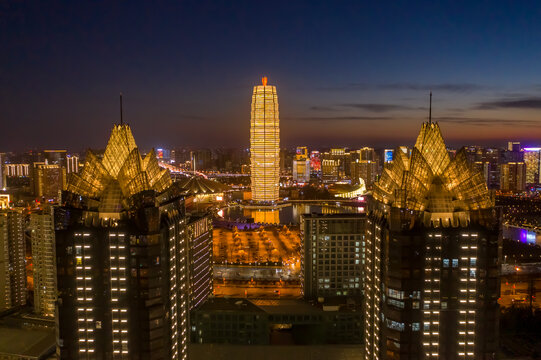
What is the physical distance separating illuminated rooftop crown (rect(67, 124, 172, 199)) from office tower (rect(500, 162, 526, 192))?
8420 cm

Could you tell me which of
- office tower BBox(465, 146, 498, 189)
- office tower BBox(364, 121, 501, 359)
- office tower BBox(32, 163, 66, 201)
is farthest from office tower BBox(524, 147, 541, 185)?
office tower BBox(364, 121, 501, 359)

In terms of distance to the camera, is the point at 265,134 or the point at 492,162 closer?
the point at 265,134

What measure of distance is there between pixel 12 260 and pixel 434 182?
2516cm

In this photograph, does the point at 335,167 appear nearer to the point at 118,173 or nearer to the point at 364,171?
the point at 364,171

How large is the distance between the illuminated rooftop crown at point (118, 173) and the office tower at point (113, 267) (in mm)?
31

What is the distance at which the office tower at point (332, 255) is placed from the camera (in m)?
25.0

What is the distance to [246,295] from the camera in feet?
96.8

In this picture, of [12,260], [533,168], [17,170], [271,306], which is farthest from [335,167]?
[271,306]

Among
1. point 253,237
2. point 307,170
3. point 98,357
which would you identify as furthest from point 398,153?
point 307,170

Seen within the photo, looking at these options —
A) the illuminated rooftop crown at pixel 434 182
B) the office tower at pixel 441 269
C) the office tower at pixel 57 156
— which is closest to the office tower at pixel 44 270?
the illuminated rooftop crown at pixel 434 182

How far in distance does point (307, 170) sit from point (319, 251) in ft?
272

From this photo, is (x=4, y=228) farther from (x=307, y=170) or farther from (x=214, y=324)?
(x=307, y=170)

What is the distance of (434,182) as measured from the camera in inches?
551

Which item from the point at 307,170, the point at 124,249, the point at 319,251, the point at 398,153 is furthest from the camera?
the point at 307,170
